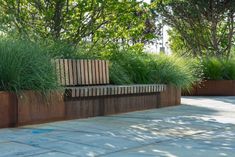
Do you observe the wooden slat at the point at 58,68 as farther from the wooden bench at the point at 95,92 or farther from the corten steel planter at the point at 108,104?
the corten steel planter at the point at 108,104

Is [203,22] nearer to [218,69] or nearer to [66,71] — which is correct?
[218,69]

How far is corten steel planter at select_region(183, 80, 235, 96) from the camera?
48.1 ft

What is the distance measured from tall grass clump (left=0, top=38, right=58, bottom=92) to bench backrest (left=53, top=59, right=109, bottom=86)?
0.43 metres

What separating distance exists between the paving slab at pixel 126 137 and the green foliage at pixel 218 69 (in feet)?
21.8

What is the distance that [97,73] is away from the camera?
9.13m

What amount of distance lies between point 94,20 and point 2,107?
5.13 meters

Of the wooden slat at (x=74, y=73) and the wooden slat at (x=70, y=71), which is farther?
the wooden slat at (x=74, y=73)

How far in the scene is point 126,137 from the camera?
585 centimetres

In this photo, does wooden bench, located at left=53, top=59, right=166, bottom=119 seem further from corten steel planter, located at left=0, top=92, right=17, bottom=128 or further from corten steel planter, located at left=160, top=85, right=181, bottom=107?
corten steel planter, located at left=0, top=92, right=17, bottom=128

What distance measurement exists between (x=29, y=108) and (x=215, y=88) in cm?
911

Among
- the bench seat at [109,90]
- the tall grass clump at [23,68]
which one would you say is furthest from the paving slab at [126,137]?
the tall grass clump at [23,68]

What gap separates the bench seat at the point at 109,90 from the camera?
301 inches

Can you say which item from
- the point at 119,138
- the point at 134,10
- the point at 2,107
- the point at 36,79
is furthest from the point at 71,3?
the point at 119,138

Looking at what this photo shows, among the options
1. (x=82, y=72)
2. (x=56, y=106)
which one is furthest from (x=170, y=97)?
(x=56, y=106)
